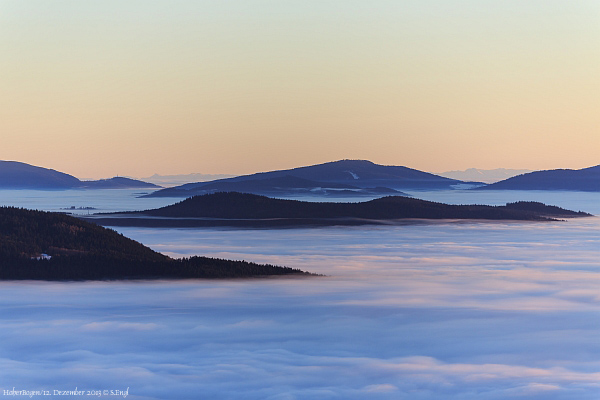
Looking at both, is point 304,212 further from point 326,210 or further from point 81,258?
point 81,258

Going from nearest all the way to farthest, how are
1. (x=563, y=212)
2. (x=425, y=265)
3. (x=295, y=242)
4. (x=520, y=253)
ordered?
(x=425, y=265) → (x=520, y=253) → (x=295, y=242) → (x=563, y=212)

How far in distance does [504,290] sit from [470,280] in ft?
8.80

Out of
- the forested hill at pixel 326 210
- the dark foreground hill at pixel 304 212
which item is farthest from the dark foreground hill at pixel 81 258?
the forested hill at pixel 326 210

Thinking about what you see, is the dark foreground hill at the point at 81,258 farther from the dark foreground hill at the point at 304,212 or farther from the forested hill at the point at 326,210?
the forested hill at the point at 326,210

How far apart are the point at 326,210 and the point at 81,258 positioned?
45559 millimetres

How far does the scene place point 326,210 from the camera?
Answer: 74125mm

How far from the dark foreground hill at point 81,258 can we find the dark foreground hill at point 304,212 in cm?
3119

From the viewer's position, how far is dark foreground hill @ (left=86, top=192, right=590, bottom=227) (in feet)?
221

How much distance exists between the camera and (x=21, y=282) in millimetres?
27234

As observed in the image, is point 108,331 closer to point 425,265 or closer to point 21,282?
point 21,282

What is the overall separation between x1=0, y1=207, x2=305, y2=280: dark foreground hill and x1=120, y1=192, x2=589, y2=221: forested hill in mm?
37655

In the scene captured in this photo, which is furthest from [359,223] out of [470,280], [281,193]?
[281,193]

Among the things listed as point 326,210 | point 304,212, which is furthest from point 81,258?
point 326,210

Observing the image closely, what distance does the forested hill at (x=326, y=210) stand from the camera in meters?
72.1
